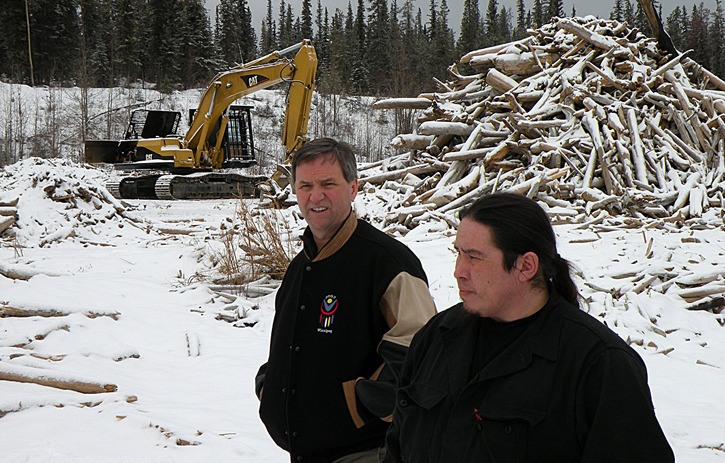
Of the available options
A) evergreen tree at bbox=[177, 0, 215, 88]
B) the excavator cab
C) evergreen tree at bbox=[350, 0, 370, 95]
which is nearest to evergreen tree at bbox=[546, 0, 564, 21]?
evergreen tree at bbox=[350, 0, 370, 95]

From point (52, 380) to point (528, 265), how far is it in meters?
4.20

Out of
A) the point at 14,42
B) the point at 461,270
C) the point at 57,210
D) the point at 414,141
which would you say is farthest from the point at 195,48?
the point at 461,270

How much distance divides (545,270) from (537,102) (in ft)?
38.0

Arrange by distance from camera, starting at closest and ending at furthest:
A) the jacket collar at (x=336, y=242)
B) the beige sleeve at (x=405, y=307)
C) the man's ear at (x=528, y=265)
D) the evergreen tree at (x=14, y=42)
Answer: the man's ear at (x=528, y=265), the beige sleeve at (x=405, y=307), the jacket collar at (x=336, y=242), the evergreen tree at (x=14, y=42)

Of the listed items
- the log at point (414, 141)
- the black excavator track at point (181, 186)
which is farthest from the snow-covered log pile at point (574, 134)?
the black excavator track at point (181, 186)

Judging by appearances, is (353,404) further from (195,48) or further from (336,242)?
(195,48)

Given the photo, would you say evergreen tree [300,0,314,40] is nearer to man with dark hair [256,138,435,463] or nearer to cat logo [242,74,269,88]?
cat logo [242,74,269,88]

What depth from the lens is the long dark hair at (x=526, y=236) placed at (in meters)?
1.70

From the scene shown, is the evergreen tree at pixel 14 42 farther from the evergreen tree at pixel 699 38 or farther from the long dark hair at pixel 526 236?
the evergreen tree at pixel 699 38

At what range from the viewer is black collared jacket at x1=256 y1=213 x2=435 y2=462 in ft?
7.67

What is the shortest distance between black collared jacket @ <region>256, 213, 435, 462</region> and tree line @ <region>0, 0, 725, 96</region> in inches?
1453

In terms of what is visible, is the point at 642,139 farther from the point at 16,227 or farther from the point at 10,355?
the point at 16,227

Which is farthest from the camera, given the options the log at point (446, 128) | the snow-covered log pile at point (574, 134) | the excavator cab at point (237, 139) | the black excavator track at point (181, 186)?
the excavator cab at point (237, 139)

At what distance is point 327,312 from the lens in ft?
7.87
